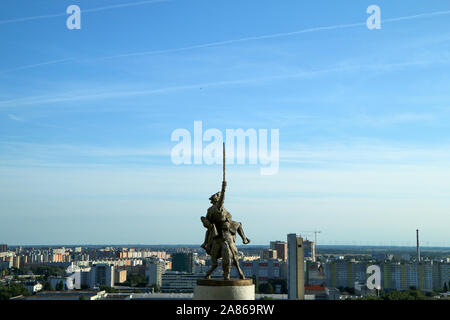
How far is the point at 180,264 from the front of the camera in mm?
89625

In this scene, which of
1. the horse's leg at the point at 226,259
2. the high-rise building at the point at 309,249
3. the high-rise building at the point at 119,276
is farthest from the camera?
the high-rise building at the point at 309,249

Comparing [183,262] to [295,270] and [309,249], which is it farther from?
[295,270]

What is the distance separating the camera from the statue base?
9.07 meters

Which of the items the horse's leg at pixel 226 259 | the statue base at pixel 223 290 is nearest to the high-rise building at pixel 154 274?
the horse's leg at pixel 226 259

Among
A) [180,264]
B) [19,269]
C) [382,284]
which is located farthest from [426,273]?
[19,269]

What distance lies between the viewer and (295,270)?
50469mm

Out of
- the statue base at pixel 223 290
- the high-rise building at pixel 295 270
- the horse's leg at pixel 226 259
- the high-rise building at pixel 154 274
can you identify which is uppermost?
the horse's leg at pixel 226 259

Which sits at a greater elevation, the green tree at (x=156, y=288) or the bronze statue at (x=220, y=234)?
the bronze statue at (x=220, y=234)

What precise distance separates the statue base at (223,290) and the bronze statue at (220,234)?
35 cm

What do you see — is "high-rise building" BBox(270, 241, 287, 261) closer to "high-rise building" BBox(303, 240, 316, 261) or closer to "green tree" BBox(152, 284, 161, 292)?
"high-rise building" BBox(303, 240, 316, 261)

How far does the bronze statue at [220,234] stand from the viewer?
952cm

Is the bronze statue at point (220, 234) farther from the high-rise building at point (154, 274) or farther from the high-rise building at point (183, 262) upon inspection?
the high-rise building at point (183, 262)
